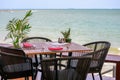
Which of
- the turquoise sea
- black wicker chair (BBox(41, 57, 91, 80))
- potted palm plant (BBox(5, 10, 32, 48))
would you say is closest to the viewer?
black wicker chair (BBox(41, 57, 91, 80))

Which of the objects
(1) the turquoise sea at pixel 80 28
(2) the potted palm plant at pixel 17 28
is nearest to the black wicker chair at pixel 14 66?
(2) the potted palm plant at pixel 17 28

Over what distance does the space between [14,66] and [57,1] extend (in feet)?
21.1

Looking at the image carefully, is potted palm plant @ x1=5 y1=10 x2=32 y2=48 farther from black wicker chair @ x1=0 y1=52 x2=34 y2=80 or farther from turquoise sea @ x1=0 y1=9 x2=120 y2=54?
turquoise sea @ x1=0 y1=9 x2=120 y2=54

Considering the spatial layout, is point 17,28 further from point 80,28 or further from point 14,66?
point 80,28

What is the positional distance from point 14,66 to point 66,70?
0.69 metres

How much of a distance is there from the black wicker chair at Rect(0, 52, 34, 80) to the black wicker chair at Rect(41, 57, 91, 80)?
0.42 meters

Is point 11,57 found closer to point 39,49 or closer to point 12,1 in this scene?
point 39,49

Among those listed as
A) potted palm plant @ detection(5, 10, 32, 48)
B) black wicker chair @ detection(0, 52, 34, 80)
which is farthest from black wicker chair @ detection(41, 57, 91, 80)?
potted palm plant @ detection(5, 10, 32, 48)

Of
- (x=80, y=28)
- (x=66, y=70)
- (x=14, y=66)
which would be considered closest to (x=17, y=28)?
(x=14, y=66)

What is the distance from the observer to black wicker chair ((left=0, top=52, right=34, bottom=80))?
2862 mm

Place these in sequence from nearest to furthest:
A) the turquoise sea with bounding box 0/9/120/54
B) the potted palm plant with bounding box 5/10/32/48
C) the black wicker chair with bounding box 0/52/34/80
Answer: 1. the black wicker chair with bounding box 0/52/34/80
2. the potted palm plant with bounding box 5/10/32/48
3. the turquoise sea with bounding box 0/9/120/54

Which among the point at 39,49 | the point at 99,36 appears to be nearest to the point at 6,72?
the point at 39,49

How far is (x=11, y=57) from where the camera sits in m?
2.85

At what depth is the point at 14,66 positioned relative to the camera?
295 centimetres
